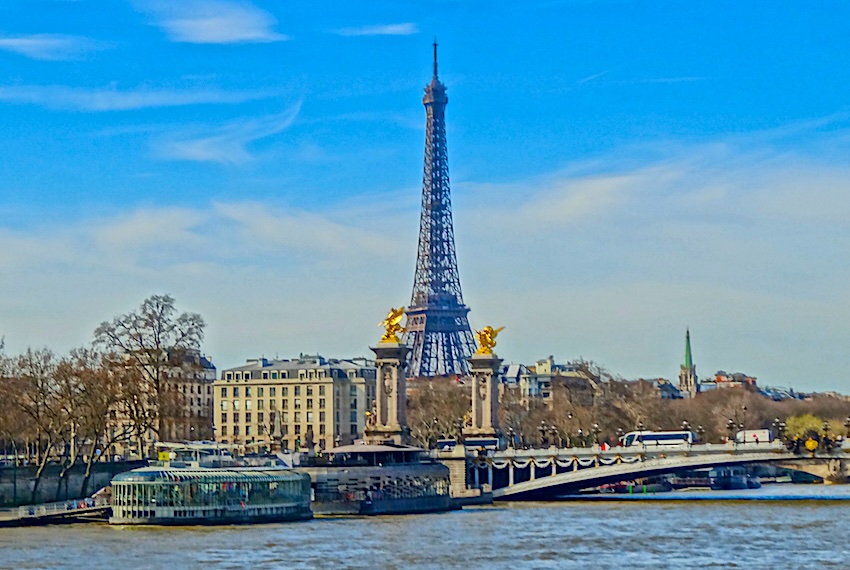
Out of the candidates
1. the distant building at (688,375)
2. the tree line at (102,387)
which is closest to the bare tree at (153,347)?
the tree line at (102,387)

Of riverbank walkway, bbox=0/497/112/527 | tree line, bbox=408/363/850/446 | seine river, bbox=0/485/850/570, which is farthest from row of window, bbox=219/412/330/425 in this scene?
riverbank walkway, bbox=0/497/112/527

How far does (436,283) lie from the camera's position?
146m

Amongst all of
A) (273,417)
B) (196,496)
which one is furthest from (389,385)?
(273,417)

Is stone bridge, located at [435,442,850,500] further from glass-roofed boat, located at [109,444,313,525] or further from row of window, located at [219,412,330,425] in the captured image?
row of window, located at [219,412,330,425]

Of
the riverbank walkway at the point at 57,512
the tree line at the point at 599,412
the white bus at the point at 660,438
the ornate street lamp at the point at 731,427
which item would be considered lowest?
the riverbank walkway at the point at 57,512

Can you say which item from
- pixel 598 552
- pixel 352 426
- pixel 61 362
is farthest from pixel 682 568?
pixel 352 426

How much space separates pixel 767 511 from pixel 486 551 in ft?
62.8

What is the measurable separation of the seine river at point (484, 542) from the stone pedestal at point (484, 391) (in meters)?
18.5

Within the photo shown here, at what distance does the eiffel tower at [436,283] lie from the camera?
144375mm

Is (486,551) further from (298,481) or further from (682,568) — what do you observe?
(298,481)

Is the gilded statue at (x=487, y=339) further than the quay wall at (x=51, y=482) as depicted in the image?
Yes

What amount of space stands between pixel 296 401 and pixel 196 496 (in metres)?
70.0

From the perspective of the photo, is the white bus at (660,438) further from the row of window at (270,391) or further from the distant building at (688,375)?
the distant building at (688,375)

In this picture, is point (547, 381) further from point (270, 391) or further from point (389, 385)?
point (389, 385)
